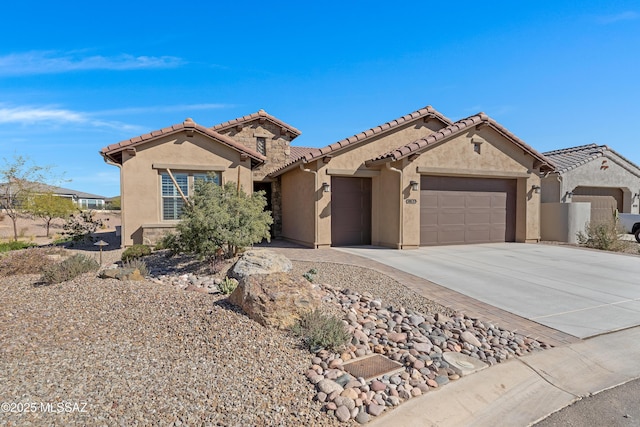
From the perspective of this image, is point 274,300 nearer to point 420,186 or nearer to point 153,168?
point 420,186

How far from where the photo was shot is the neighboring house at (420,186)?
12398mm

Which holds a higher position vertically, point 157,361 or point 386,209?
point 386,209

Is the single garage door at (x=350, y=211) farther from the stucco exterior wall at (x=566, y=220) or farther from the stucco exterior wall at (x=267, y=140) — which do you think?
the stucco exterior wall at (x=566, y=220)

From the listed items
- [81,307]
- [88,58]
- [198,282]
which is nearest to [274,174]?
[88,58]

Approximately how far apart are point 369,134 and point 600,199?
48.4 ft

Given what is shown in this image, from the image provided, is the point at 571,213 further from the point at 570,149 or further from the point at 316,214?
the point at 316,214

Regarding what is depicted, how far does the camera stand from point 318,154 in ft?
40.1

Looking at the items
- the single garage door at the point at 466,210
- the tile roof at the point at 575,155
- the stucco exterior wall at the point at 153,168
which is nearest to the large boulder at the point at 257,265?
the stucco exterior wall at the point at 153,168

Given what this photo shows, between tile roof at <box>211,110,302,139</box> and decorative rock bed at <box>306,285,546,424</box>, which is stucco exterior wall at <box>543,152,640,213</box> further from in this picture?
decorative rock bed at <box>306,285,546,424</box>

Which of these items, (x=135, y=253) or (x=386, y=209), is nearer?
(x=135, y=253)

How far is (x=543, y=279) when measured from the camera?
796cm

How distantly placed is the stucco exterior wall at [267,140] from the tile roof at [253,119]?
0.23m

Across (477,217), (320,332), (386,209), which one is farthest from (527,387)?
(477,217)

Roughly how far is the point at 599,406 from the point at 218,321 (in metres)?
4.33
